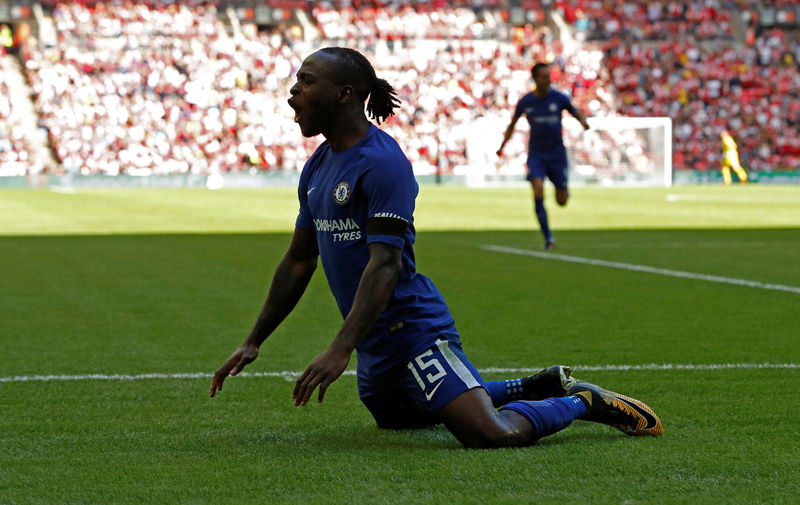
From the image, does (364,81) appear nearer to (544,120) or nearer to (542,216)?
(542,216)

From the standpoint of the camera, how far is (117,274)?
12.2 m

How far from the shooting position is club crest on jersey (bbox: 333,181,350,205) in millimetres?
4391

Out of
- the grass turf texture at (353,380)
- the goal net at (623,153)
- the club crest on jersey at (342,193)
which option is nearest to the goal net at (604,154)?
the goal net at (623,153)

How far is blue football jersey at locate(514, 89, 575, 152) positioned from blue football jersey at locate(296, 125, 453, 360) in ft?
37.9

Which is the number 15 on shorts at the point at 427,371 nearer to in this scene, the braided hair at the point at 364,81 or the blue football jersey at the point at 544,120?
the braided hair at the point at 364,81

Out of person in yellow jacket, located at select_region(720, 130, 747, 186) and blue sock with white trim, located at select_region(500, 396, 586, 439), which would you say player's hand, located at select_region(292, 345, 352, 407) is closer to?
blue sock with white trim, located at select_region(500, 396, 586, 439)

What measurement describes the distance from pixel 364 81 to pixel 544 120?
11.8 m

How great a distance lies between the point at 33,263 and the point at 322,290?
4324mm

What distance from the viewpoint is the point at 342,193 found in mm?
4402

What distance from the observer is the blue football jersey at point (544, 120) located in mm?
15969

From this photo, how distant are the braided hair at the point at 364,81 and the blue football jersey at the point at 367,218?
0.10 m

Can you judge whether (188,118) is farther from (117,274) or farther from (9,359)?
(9,359)

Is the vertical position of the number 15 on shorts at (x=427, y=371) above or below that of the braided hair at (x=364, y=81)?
below

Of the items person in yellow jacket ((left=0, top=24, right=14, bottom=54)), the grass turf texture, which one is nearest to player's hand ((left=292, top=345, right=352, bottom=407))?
the grass turf texture
